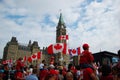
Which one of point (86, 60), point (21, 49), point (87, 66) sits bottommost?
point (87, 66)

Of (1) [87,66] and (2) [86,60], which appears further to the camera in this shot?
(2) [86,60]

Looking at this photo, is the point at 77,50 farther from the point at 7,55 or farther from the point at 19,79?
the point at 7,55

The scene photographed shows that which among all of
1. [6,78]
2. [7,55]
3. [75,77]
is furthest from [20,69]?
[7,55]

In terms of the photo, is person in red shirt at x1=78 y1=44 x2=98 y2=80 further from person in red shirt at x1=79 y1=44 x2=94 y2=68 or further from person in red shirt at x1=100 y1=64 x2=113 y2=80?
person in red shirt at x1=100 y1=64 x2=113 y2=80

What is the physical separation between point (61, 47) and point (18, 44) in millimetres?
92318

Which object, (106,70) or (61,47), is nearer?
(106,70)

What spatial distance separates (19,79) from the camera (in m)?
9.98

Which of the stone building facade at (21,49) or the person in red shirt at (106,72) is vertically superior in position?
the stone building facade at (21,49)

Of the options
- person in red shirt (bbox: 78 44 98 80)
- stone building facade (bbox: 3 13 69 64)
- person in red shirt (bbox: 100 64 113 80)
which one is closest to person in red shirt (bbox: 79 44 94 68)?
person in red shirt (bbox: 78 44 98 80)

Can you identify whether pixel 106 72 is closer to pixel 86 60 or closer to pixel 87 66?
pixel 87 66

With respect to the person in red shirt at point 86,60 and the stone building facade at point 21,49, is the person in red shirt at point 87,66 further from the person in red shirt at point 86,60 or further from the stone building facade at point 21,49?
the stone building facade at point 21,49

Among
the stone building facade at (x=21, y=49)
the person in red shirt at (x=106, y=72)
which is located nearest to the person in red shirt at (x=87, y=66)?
the person in red shirt at (x=106, y=72)

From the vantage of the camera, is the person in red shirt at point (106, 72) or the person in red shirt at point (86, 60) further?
the person in red shirt at point (86, 60)

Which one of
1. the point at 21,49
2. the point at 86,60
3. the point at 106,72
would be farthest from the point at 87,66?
the point at 21,49
